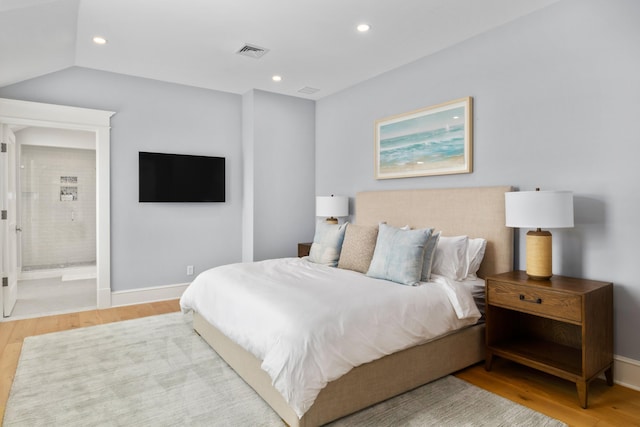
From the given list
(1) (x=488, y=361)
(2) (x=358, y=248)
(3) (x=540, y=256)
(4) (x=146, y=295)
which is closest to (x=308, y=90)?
(2) (x=358, y=248)

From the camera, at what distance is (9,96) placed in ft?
12.6

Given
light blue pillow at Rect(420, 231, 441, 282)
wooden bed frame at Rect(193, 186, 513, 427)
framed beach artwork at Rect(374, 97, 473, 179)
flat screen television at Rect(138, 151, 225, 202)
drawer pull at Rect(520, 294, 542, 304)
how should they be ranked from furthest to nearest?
1. flat screen television at Rect(138, 151, 225, 202)
2. framed beach artwork at Rect(374, 97, 473, 179)
3. light blue pillow at Rect(420, 231, 441, 282)
4. drawer pull at Rect(520, 294, 542, 304)
5. wooden bed frame at Rect(193, 186, 513, 427)

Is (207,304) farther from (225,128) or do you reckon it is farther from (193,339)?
(225,128)

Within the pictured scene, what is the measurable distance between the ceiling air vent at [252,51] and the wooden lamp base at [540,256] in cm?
291

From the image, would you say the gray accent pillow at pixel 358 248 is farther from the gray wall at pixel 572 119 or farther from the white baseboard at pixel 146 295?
the white baseboard at pixel 146 295

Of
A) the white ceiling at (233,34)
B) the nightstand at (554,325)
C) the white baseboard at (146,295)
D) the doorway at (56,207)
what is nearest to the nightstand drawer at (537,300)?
the nightstand at (554,325)

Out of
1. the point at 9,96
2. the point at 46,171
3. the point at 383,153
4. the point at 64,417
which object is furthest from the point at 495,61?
the point at 46,171

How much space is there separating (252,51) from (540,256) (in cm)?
310

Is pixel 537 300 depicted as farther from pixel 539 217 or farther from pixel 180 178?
pixel 180 178

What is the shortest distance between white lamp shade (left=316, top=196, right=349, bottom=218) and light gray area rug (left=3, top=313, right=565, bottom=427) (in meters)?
2.19

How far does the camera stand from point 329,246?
370 cm

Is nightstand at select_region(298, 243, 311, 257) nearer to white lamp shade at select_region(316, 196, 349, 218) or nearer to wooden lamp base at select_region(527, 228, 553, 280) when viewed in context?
white lamp shade at select_region(316, 196, 349, 218)

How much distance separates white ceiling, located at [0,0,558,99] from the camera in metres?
2.82

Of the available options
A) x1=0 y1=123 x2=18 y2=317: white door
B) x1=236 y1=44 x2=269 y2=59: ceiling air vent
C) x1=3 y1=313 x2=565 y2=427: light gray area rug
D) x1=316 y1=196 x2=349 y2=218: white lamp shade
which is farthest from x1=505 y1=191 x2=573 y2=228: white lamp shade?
x1=0 y1=123 x2=18 y2=317: white door
